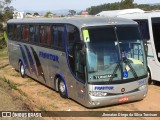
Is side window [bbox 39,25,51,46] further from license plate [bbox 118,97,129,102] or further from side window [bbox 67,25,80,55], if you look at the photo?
license plate [bbox 118,97,129,102]

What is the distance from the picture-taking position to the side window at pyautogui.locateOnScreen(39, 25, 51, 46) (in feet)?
39.3

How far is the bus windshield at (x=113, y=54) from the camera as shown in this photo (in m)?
9.17

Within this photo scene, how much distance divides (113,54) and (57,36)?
2.62 m

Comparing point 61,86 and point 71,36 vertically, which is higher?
point 71,36

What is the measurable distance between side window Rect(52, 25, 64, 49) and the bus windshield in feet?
5.39

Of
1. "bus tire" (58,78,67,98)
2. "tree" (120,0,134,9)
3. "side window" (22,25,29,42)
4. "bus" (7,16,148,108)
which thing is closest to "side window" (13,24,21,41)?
"side window" (22,25,29,42)

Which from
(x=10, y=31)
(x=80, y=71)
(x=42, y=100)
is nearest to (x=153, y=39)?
(x=80, y=71)

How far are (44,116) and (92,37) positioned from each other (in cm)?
262

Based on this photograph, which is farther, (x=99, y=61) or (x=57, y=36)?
(x=57, y=36)

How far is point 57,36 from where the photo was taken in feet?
36.7

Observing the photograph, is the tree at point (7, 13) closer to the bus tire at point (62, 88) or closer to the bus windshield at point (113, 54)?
the bus tire at point (62, 88)

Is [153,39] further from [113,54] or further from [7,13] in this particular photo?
[7,13]

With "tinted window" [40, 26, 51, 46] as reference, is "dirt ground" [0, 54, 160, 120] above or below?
below

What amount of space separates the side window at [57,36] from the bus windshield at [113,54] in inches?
64.7
